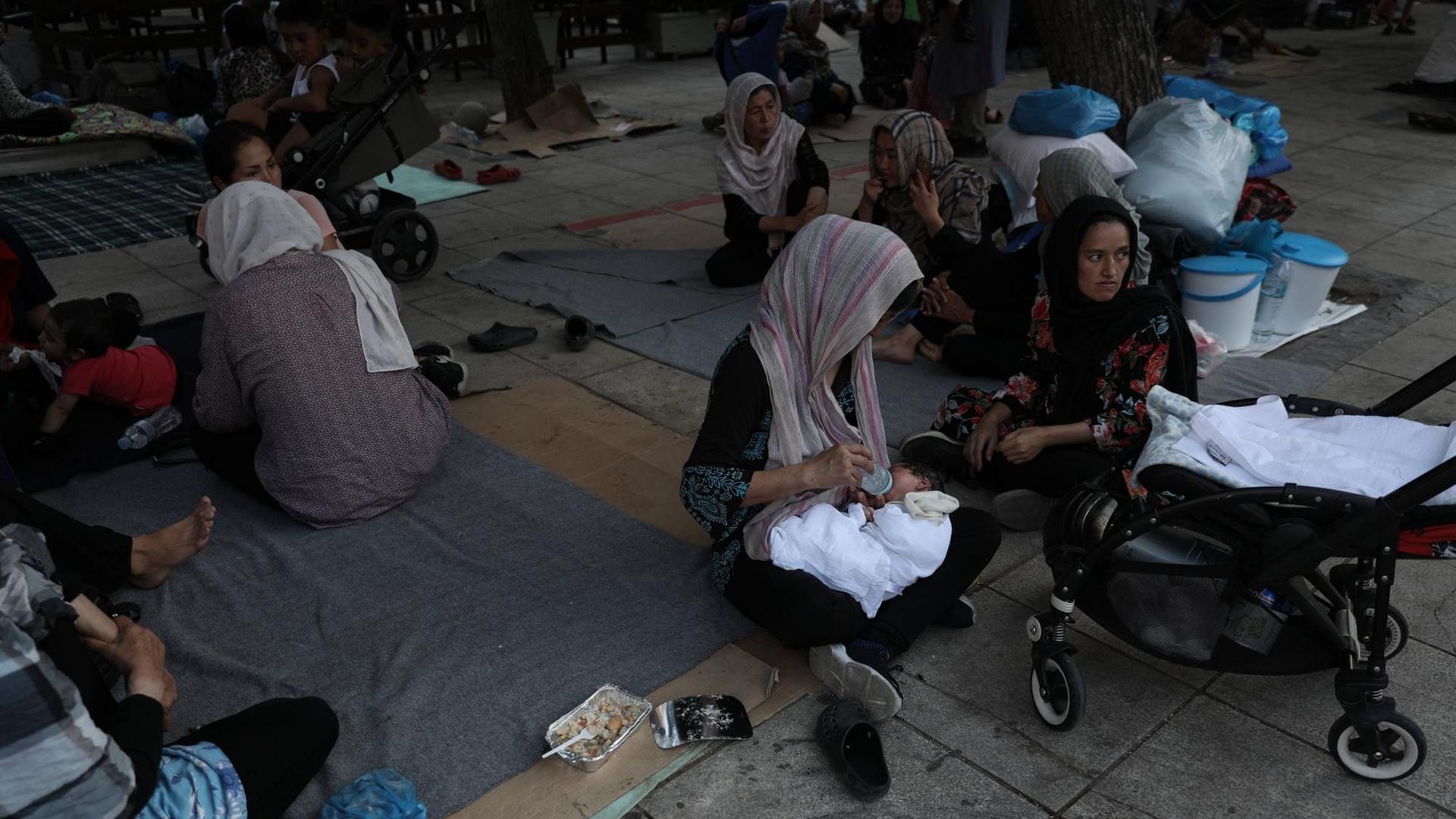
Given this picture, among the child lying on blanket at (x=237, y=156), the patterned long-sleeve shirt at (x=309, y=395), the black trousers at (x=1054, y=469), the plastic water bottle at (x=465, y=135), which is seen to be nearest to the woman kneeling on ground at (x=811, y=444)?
the black trousers at (x=1054, y=469)

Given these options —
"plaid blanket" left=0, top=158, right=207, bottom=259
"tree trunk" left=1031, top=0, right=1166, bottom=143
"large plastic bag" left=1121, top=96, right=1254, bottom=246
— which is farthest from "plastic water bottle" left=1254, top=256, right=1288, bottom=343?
"plaid blanket" left=0, top=158, right=207, bottom=259

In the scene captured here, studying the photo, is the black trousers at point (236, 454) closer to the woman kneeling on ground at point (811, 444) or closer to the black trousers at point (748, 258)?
the woman kneeling on ground at point (811, 444)

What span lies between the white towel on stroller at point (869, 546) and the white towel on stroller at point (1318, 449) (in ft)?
1.96

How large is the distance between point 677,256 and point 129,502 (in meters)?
3.24

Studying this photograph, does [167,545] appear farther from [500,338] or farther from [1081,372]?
[1081,372]

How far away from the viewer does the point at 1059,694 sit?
2.46m

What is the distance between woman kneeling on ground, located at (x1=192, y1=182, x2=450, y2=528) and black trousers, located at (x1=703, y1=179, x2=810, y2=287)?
92.5 inches

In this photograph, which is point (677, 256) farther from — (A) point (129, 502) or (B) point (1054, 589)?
(B) point (1054, 589)

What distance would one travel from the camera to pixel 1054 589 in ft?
7.95

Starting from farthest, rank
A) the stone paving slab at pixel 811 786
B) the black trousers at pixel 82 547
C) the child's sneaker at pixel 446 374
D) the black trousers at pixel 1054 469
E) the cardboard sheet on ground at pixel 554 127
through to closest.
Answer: the cardboard sheet on ground at pixel 554 127, the child's sneaker at pixel 446 374, the black trousers at pixel 1054 469, the black trousers at pixel 82 547, the stone paving slab at pixel 811 786

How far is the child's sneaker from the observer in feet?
13.9

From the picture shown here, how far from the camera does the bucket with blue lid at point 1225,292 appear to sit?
14.5ft

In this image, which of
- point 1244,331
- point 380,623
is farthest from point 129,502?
point 1244,331

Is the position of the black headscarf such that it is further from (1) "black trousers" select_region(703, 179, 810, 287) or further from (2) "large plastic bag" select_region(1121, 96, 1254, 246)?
(1) "black trousers" select_region(703, 179, 810, 287)
